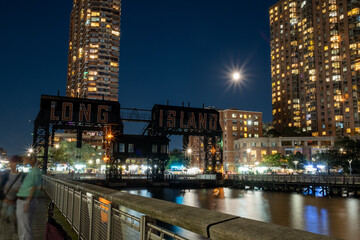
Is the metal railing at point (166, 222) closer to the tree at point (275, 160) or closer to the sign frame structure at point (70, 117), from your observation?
the sign frame structure at point (70, 117)

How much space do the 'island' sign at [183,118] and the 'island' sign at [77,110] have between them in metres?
8.03

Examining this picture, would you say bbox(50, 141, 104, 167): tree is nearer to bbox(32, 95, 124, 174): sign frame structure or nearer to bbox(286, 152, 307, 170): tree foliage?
bbox(32, 95, 124, 174): sign frame structure

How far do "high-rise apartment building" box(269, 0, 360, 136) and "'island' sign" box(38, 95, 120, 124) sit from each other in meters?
126

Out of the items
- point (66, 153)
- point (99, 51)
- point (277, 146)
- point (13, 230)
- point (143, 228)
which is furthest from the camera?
point (99, 51)

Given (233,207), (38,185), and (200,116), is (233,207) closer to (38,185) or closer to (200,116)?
(200,116)

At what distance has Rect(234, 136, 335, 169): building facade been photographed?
123625 mm

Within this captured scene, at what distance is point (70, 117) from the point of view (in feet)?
178

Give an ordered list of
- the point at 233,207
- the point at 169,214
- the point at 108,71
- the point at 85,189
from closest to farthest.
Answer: the point at 169,214 → the point at 85,189 → the point at 233,207 → the point at 108,71

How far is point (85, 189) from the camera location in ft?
26.6

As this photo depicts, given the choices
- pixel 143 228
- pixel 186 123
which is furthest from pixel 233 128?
pixel 143 228

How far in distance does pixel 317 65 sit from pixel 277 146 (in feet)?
210

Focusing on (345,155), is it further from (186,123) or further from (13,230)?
(13,230)

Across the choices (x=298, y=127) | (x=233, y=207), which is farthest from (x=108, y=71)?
(x=233, y=207)

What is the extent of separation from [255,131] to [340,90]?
156 feet
